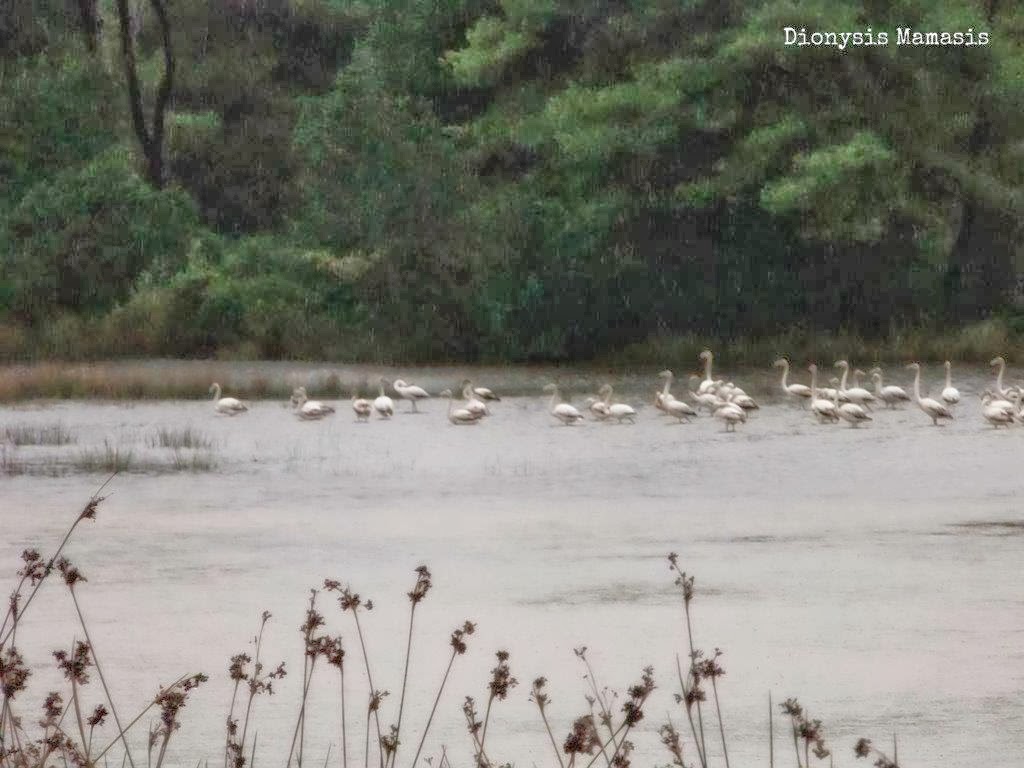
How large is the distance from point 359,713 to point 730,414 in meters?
14.6

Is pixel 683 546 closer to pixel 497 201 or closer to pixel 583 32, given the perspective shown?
pixel 497 201

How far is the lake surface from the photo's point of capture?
9.36m

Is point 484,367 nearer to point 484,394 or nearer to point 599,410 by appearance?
point 484,394

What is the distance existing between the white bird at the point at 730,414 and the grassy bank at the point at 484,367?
5884 mm

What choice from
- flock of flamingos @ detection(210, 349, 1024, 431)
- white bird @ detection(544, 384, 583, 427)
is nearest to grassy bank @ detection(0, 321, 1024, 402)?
flock of flamingos @ detection(210, 349, 1024, 431)

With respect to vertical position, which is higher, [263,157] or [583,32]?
[583,32]

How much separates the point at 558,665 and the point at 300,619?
1887 millimetres

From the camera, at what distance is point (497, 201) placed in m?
35.6

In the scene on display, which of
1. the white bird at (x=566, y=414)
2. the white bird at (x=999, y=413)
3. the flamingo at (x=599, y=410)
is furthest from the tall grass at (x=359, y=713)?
the white bird at (x=999, y=413)

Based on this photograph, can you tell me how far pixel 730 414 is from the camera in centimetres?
2367

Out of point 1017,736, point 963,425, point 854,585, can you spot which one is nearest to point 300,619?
point 854,585

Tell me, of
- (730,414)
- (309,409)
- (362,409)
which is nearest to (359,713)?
(730,414)

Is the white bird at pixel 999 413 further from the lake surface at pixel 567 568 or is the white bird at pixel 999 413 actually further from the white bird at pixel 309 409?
the white bird at pixel 309 409

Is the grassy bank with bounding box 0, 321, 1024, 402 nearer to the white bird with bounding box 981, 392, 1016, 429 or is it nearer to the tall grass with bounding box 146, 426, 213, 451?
the tall grass with bounding box 146, 426, 213, 451
